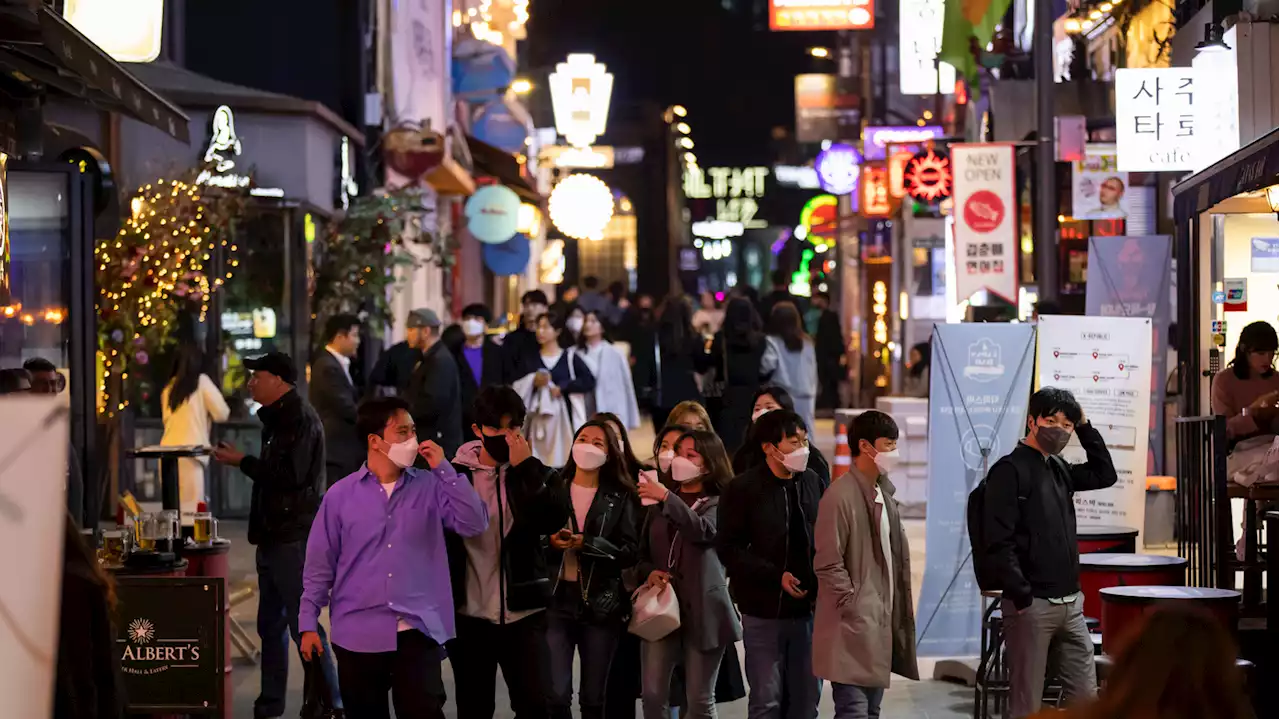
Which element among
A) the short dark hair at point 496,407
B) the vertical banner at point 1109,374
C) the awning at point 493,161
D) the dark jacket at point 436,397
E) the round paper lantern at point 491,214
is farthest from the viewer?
the awning at point 493,161

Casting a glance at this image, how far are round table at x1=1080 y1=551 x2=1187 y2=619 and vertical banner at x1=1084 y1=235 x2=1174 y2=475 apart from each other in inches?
251

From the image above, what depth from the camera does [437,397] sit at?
571 inches

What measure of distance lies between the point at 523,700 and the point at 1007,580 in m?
2.25

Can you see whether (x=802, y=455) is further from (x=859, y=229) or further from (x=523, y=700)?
(x=859, y=229)

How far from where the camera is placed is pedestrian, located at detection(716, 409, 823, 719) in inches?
328

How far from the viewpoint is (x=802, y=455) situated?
27.3 ft

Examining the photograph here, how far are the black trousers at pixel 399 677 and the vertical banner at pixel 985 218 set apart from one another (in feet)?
25.8

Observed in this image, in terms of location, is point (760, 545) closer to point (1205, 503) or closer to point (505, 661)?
point (505, 661)

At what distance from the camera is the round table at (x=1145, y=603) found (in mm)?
8234

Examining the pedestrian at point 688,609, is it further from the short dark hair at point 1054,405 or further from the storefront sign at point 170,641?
the storefront sign at point 170,641

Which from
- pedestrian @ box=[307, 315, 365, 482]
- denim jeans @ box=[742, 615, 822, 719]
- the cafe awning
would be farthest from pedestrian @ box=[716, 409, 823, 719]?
pedestrian @ box=[307, 315, 365, 482]

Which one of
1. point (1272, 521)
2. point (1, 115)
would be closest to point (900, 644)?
point (1272, 521)

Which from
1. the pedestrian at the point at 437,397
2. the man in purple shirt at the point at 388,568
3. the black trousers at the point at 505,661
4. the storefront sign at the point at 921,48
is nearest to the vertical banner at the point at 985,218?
the pedestrian at the point at 437,397

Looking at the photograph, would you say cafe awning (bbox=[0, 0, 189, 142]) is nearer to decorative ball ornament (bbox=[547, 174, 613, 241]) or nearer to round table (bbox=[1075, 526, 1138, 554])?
→ round table (bbox=[1075, 526, 1138, 554])
